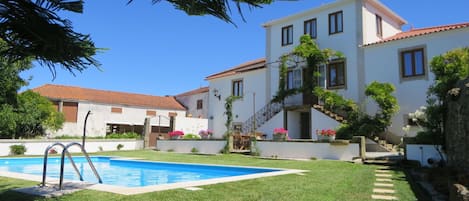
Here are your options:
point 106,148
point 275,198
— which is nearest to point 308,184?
point 275,198

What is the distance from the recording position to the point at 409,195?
21.2ft

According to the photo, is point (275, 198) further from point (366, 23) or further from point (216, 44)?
point (366, 23)

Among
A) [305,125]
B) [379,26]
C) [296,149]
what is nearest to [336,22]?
[379,26]

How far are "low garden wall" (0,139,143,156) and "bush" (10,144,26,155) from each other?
0.19 metres

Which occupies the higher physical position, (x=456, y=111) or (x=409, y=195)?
(x=456, y=111)

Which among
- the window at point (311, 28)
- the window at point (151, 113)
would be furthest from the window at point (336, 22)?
the window at point (151, 113)

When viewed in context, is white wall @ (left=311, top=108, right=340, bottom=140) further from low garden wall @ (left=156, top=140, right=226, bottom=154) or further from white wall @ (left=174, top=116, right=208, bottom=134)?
white wall @ (left=174, top=116, right=208, bottom=134)

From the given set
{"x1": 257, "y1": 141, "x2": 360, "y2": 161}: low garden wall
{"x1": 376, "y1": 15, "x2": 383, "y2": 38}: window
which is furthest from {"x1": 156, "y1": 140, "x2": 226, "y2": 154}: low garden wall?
{"x1": 376, "y1": 15, "x2": 383, "y2": 38}: window

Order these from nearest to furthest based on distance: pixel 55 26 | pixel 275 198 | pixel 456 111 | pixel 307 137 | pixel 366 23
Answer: pixel 55 26, pixel 275 198, pixel 456 111, pixel 366 23, pixel 307 137

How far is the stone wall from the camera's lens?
22.6 ft

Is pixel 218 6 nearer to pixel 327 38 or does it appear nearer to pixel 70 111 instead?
pixel 327 38

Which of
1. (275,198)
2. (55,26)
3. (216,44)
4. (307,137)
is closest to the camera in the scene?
(55,26)

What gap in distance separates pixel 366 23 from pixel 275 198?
53.6 ft

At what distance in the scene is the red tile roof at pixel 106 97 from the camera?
32.0 meters
